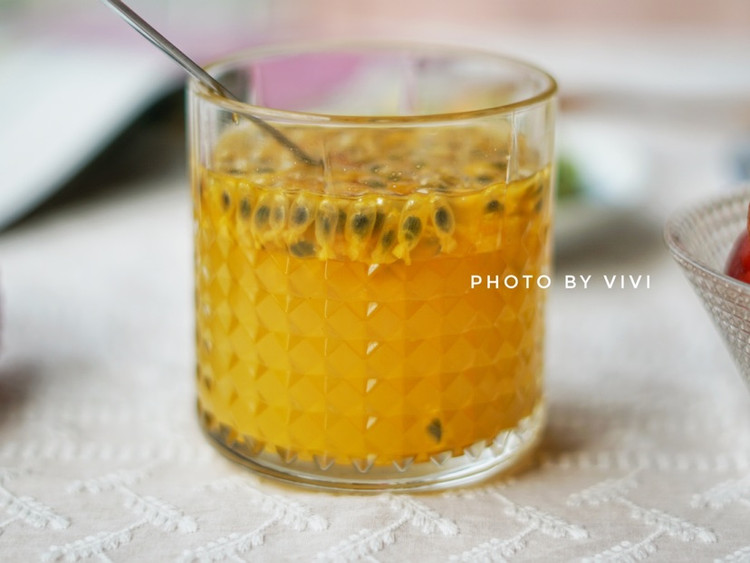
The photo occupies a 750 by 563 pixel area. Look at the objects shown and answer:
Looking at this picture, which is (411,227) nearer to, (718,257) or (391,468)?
(391,468)

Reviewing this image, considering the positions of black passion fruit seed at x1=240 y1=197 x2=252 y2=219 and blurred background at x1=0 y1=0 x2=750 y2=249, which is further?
blurred background at x1=0 y1=0 x2=750 y2=249

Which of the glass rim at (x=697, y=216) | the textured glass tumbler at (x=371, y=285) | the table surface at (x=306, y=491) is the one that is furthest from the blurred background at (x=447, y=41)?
the textured glass tumbler at (x=371, y=285)

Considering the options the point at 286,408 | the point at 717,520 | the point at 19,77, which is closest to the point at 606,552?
the point at 717,520

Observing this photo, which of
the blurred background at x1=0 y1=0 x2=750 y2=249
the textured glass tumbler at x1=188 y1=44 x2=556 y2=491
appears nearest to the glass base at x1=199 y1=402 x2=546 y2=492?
the textured glass tumbler at x1=188 y1=44 x2=556 y2=491

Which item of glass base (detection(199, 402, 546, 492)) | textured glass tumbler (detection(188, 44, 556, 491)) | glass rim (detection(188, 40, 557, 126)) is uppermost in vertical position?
glass rim (detection(188, 40, 557, 126))

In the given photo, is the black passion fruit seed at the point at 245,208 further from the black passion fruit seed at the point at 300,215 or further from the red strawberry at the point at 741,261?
the red strawberry at the point at 741,261

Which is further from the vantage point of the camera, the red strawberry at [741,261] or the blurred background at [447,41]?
the blurred background at [447,41]

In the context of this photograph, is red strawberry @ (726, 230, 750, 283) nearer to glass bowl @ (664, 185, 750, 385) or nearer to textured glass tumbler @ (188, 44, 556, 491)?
glass bowl @ (664, 185, 750, 385)

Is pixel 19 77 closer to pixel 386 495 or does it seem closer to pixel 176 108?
pixel 176 108
